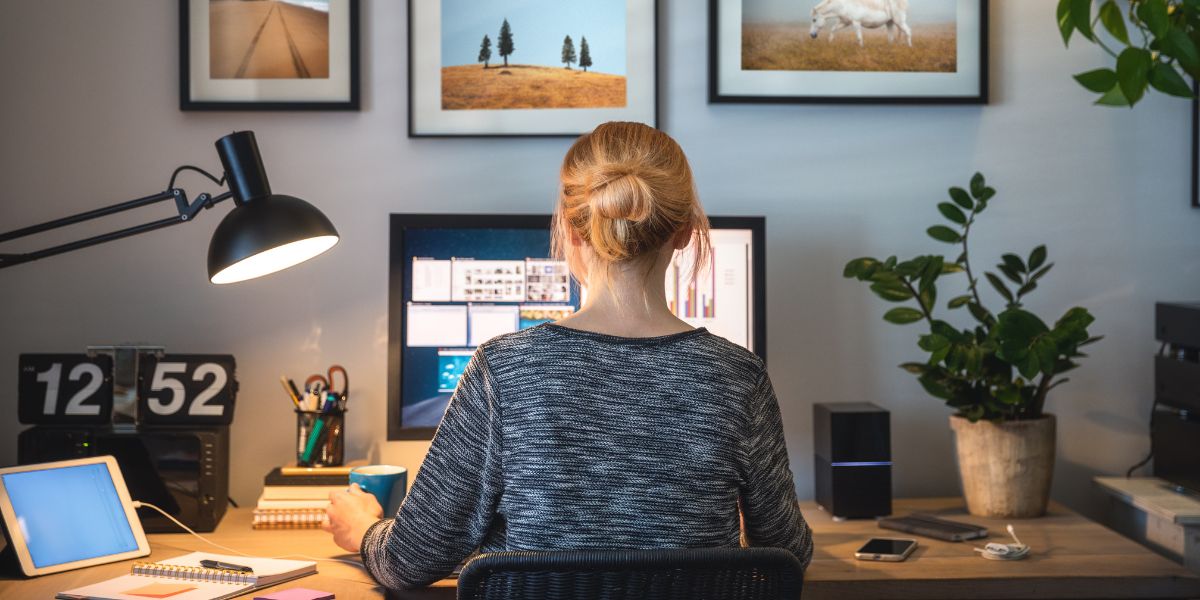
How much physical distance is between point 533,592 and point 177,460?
1048mm

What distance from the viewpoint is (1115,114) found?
2172 mm

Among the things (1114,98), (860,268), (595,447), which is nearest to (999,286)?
(860,268)

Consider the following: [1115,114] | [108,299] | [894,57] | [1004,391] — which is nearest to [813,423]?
[1004,391]

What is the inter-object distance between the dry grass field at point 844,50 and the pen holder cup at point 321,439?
1.05 m

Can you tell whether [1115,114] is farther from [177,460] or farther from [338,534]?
[177,460]

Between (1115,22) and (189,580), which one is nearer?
(189,580)

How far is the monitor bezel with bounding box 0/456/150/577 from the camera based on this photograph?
149 centimetres

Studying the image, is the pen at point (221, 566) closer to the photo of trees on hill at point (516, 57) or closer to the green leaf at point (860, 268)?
the photo of trees on hill at point (516, 57)

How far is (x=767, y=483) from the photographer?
1.21m

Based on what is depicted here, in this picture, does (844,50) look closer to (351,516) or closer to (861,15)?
(861,15)

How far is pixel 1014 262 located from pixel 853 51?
522 mm

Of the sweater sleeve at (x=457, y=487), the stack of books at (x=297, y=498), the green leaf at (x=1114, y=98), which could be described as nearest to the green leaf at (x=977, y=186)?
the green leaf at (x=1114, y=98)

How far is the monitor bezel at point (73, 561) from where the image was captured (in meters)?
1.49

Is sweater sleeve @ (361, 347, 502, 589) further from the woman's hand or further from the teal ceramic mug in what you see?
the teal ceramic mug
